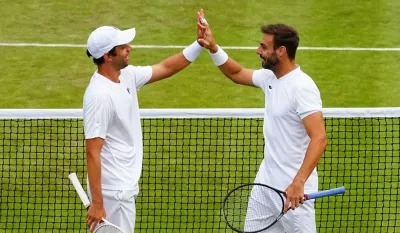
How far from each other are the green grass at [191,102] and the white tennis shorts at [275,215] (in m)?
2.09

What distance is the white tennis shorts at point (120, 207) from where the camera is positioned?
8.44 metres

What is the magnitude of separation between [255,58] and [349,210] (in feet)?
14.8

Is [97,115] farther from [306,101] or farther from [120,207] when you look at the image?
[306,101]

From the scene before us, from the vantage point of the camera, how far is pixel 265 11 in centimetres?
1673

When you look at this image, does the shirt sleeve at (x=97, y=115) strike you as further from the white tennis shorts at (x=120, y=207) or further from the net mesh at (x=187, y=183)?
the net mesh at (x=187, y=183)

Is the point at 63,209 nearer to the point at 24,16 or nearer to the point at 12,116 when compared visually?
the point at 12,116

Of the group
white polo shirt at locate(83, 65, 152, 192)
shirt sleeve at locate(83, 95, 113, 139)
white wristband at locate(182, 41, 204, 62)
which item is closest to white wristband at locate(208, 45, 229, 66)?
white wristband at locate(182, 41, 204, 62)

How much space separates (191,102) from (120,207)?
5.81m

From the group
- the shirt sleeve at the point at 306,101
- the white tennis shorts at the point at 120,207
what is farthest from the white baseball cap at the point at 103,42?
the shirt sleeve at the point at 306,101

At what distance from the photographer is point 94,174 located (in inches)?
319

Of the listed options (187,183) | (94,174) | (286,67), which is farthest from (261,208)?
(187,183)

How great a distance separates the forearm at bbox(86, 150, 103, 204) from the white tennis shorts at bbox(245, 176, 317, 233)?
142 centimetres

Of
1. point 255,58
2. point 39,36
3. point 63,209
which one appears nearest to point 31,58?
point 39,36

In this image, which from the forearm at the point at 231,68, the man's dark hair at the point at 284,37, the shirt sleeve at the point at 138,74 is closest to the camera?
the man's dark hair at the point at 284,37
